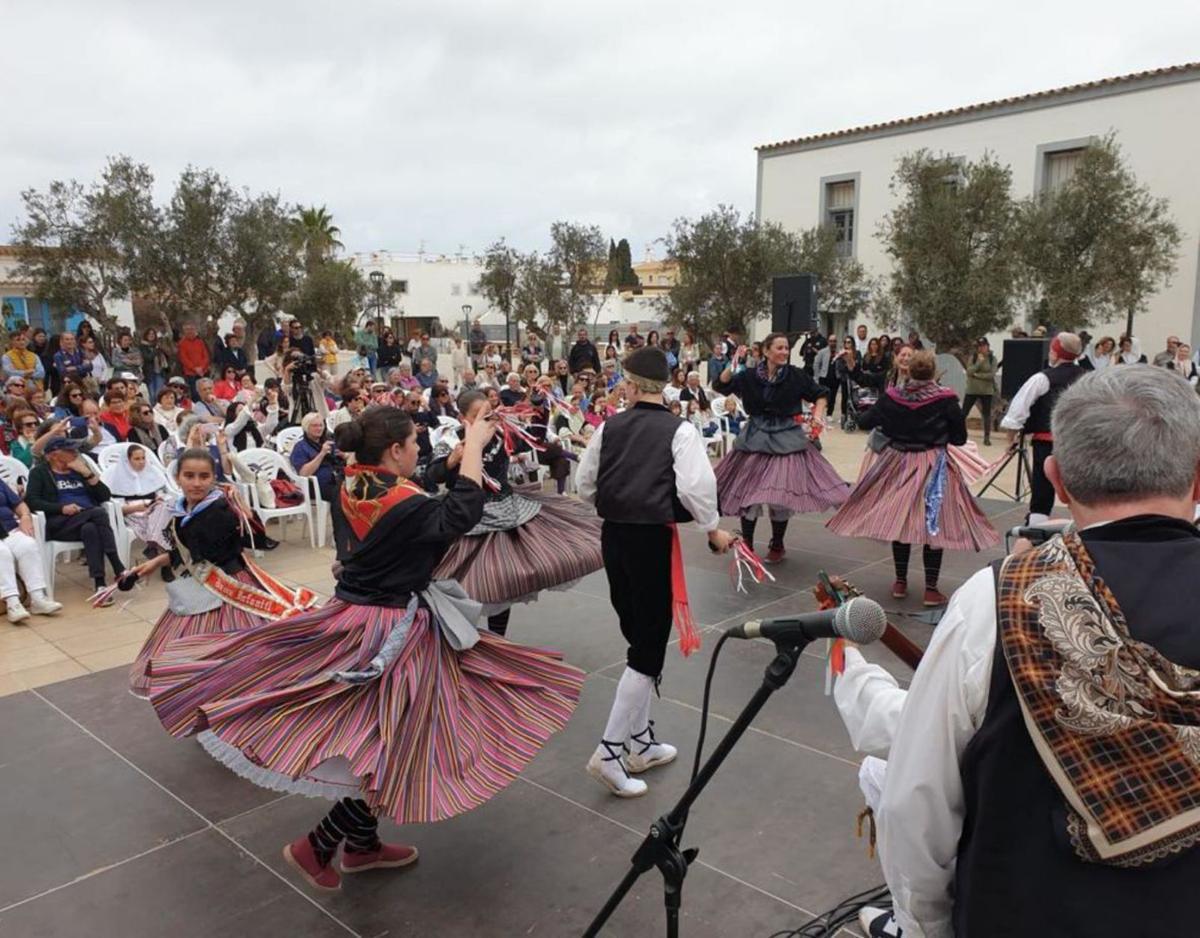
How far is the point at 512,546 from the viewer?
15.9ft

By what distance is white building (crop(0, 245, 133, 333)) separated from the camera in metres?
17.3

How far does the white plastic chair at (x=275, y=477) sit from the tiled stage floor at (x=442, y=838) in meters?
3.45

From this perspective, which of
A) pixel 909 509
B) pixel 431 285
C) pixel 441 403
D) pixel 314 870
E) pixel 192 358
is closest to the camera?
pixel 314 870

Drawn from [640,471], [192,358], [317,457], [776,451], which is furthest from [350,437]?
[192,358]

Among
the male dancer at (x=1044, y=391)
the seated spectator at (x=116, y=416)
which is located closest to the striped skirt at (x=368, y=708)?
the male dancer at (x=1044, y=391)

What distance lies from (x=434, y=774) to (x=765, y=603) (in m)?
3.76

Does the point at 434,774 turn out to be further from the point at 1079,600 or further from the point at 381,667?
the point at 1079,600

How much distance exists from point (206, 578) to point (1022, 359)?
11632 mm

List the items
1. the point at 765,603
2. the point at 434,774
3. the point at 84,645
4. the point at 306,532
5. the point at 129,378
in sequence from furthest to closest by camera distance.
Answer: the point at 129,378 → the point at 306,532 → the point at 765,603 → the point at 84,645 → the point at 434,774

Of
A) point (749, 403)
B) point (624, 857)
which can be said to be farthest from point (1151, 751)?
point (749, 403)

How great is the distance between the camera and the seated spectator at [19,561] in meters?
6.30

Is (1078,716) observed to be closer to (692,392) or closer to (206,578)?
(206,578)

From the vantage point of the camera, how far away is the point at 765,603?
6.28 m

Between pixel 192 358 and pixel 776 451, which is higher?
pixel 192 358
